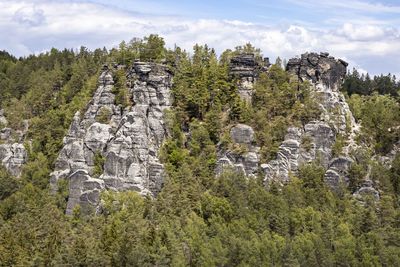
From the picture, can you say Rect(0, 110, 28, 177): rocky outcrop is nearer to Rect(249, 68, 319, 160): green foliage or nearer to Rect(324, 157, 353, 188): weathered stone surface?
Rect(249, 68, 319, 160): green foliage

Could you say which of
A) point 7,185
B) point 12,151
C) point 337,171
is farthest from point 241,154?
point 12,151

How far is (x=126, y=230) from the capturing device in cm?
6944

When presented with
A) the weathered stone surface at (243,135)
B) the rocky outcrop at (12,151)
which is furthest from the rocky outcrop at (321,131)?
the rocky outcrop at (12,151)

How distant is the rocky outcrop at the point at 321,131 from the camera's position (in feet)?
270

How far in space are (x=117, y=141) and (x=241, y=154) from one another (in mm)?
16397

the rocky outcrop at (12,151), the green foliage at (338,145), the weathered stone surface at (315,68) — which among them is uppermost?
the weathered stone surface at (315,68)

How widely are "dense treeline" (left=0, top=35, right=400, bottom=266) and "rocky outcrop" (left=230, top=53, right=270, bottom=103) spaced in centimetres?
117

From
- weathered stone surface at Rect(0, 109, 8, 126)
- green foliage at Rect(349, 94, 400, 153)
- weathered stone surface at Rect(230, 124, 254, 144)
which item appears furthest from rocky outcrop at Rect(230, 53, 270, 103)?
weathered stone surface at Rect(0, 109, 8, 126)

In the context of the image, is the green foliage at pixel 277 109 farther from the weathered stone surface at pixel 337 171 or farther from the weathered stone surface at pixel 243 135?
the weathered stone surface at pixel 337 171

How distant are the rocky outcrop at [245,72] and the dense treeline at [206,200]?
3.83 feet

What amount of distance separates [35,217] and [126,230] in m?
13.6

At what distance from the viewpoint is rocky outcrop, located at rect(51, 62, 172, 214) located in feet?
270

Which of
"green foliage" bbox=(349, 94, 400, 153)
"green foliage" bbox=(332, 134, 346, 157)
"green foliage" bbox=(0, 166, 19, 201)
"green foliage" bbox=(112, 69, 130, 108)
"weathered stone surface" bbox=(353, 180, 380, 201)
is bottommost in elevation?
"green foliage" bbox=(0, 166, 19, 201)

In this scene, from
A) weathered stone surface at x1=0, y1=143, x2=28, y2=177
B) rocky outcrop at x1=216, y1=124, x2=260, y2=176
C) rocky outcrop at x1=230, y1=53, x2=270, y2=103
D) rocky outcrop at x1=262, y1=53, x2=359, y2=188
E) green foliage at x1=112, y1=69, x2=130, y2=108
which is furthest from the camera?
weathered stone surface at x1=0, y1=143, x2=28, y2=177
